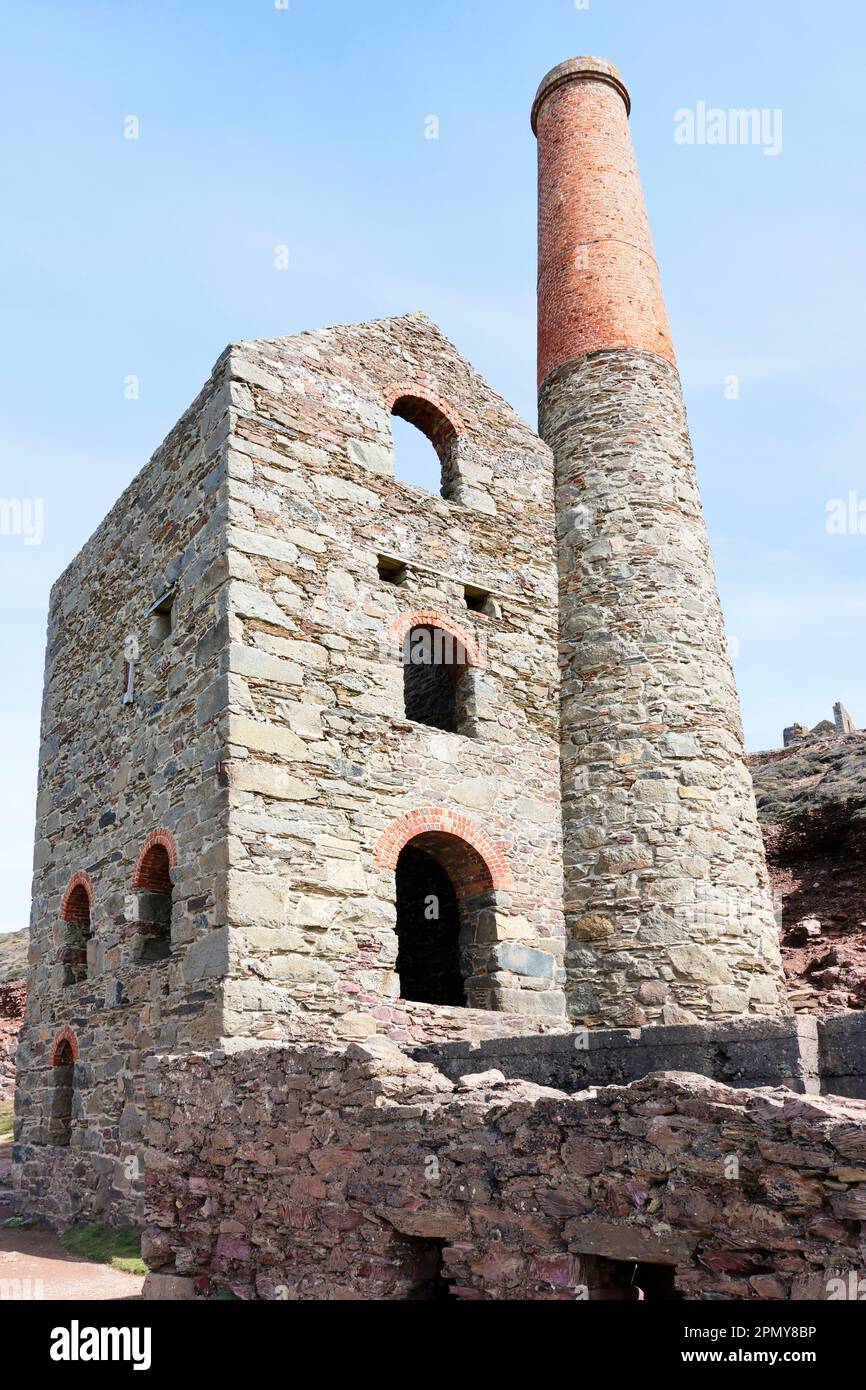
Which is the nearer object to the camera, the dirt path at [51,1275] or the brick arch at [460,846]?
the dirt path at [51,1275]

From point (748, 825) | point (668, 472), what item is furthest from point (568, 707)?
point (668, 472)

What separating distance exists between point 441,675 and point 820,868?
841 centimetres

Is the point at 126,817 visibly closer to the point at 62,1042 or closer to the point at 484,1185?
the point at 62,1042

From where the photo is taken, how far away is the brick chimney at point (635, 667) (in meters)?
11.0

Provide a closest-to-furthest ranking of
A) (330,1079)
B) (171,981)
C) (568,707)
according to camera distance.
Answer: (330,1079)
(171,981)
(568,707)

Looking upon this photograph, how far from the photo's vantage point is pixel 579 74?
16.0 m

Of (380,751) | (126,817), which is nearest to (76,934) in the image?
(126,817)

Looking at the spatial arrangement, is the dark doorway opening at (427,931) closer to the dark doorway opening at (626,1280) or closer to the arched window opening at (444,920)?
the arched window opening at (444,920)

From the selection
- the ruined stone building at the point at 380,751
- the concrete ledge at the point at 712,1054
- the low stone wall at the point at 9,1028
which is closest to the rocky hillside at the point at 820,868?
the ruined stone building at the point at 380,751

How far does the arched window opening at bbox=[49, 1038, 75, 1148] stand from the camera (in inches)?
467

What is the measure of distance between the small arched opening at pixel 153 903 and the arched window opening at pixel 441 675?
2.94 meters

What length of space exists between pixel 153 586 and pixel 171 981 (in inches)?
172
